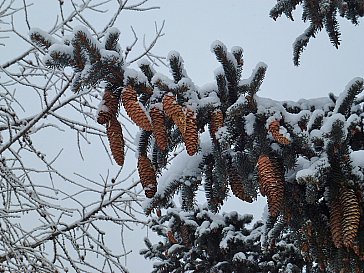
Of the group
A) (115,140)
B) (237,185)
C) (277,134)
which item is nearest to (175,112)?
(115,140)

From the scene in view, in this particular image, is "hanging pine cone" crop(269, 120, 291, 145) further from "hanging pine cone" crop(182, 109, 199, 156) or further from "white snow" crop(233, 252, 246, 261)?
"white snow" crop(233, 252, 246, 261)

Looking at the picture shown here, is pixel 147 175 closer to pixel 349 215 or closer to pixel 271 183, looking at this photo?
pixel 271 183

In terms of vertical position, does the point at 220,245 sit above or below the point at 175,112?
above

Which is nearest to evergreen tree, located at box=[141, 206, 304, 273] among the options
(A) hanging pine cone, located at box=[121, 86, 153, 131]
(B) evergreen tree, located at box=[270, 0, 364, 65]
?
(B) evergreen tree, located at box=[270, 0, 364, 65]

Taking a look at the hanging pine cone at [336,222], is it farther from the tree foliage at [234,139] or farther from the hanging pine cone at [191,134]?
the hanging pine cone at [191,134]

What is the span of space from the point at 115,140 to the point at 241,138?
475mm

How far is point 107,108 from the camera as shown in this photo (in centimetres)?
164

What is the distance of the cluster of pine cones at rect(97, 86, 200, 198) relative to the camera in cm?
156

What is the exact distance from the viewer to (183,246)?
14.2 feet

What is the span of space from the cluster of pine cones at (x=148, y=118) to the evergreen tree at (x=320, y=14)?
1.53m

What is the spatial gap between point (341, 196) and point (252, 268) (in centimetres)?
262

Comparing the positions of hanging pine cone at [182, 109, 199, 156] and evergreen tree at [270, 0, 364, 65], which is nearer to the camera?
hanging pine cone at [182, 109, 199, 156]

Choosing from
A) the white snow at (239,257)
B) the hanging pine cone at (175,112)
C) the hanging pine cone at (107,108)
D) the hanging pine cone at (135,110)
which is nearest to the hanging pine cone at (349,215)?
the hanging pine cone at (175,112)

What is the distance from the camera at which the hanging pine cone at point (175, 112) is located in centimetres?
156
